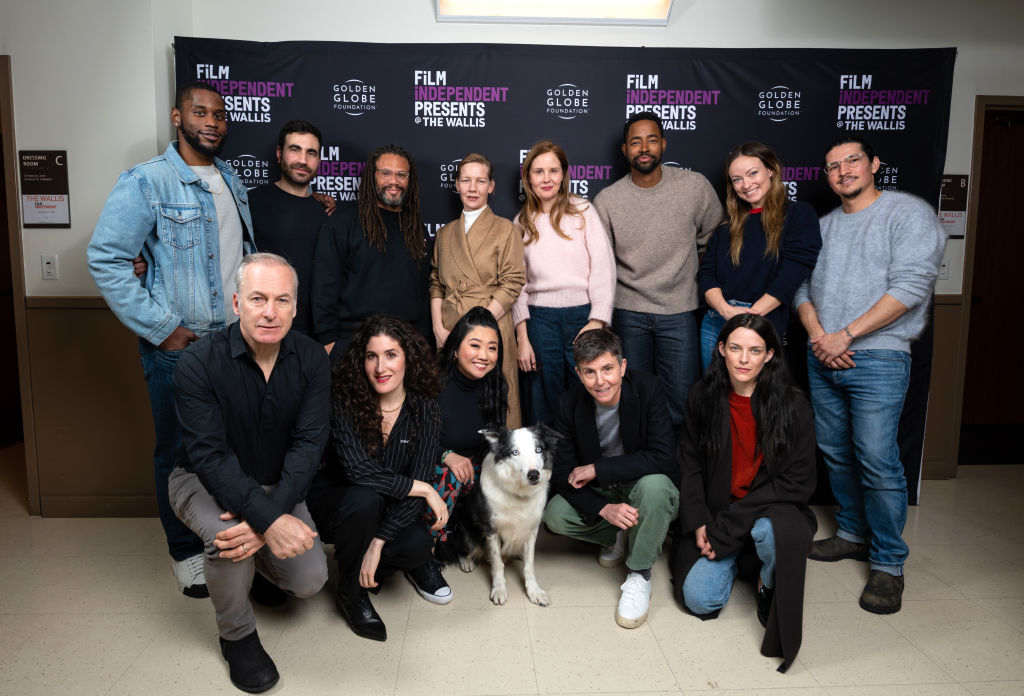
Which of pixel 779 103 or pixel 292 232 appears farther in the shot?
pixel 779 103

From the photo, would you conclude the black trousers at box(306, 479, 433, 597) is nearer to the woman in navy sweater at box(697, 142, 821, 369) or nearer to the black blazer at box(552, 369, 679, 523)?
the black blazer at box(552, 369, 679, 523)

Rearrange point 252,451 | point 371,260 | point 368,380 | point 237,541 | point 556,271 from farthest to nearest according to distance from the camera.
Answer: point 556,271 → point 371,260 → point 368,380 → point 252,451 → point 237,541

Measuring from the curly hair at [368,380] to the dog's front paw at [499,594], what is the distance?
623mm

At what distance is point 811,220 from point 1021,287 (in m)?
2.73

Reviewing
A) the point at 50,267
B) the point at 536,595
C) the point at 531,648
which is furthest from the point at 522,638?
the point at 50,267

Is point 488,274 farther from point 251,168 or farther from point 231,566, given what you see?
point 231,566

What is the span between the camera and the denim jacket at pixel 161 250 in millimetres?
2232

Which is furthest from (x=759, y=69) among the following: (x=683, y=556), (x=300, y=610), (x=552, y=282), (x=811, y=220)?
(x=300, y=610)

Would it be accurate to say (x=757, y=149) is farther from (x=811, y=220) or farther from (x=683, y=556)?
(x=683, y=556)

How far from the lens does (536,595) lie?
227 centimetres

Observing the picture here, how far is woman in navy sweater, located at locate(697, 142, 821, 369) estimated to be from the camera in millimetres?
2576

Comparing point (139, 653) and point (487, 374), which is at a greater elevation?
point (487, 374)

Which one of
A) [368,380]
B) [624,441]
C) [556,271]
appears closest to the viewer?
[368,380]

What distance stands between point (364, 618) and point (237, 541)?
525 millimetres
